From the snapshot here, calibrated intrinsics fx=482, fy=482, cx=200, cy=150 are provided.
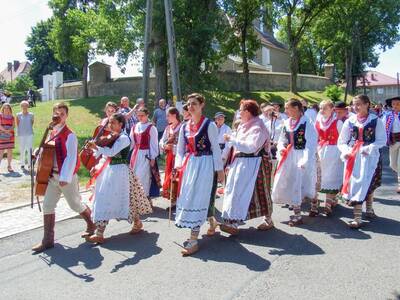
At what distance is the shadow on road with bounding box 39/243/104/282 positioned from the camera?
5777mm

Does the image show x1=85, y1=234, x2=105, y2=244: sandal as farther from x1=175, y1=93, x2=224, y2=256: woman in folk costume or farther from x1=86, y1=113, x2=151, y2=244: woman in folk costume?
x1=175, y1=93, x2=224, y2=256: woman in folk costume

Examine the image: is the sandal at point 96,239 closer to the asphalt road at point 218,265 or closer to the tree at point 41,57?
the asphalt road at point 218,265

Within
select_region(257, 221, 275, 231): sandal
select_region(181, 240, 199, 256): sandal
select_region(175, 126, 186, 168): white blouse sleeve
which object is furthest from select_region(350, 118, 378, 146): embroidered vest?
select_region(181, 240, 199, 256): sandal

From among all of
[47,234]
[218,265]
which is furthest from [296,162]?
[47,234]

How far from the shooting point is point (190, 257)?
5949mm

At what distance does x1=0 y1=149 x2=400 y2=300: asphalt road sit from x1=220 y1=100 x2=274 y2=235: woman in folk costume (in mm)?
404

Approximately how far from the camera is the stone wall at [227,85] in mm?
31438

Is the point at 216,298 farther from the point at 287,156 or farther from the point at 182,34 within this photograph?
the point at 182,34

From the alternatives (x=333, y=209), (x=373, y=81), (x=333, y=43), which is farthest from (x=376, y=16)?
(x=373, y=81)

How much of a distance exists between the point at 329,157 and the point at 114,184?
12.3 ft

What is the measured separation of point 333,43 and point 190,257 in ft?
145

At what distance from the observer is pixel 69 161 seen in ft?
20.9

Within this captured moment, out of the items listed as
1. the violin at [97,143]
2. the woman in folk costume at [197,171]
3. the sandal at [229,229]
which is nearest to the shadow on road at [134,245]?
the woman in folk costume at [197,171]

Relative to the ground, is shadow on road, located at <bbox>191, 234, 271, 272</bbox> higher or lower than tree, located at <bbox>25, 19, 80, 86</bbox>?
lower
